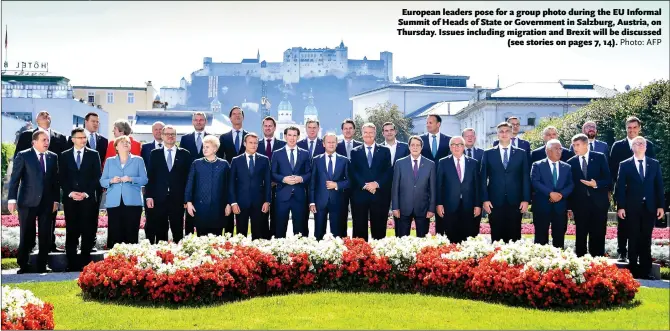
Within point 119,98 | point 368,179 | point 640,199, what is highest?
point 119,98

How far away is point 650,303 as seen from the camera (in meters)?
8.38

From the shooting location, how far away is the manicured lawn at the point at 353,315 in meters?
7.28

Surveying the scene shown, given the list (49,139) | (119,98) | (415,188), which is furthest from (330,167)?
(119,98)

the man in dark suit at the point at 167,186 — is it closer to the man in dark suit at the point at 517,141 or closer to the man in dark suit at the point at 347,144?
the man in dark suit at the point at 347,144

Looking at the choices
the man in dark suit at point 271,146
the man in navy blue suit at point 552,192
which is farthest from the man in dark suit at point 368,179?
the man in navy blue suit at point 552,192

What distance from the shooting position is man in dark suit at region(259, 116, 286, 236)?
12.1m

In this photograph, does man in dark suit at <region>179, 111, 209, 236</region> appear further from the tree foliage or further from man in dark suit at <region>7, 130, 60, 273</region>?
the tree foliage

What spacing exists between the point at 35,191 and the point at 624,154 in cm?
857

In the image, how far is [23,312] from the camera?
667 cm

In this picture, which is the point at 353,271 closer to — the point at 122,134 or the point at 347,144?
the point at 347,144

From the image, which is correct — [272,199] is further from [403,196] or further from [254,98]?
[254,98]

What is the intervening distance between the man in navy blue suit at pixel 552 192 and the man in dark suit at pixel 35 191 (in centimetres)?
687

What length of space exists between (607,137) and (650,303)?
32651 millimetres

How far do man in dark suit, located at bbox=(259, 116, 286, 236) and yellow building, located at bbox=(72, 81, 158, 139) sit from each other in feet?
297
